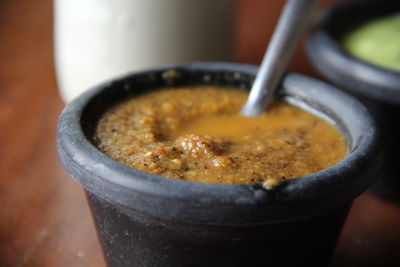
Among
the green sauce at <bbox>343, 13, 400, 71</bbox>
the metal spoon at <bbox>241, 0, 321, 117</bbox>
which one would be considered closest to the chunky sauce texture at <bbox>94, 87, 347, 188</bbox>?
the metal spoon at <bbox>241, 0, 321, 117</bbox>

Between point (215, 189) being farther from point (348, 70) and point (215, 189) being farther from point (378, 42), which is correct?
point (378, 42)

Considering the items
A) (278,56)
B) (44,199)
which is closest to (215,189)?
(278,56)

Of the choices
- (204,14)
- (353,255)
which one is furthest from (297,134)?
(204,14)

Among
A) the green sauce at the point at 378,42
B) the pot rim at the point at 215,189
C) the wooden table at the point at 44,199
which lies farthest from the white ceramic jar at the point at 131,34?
the pot rim at the point at 215,189

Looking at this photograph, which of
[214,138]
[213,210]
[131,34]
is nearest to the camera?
[213,210]

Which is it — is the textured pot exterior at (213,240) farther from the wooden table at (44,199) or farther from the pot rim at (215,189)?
the wooden table at (44,199)

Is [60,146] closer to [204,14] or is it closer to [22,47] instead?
[204,14]
